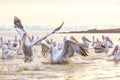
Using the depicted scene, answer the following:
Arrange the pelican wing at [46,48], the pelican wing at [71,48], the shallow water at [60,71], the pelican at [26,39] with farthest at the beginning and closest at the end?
the pelican wing at [46,48] → the pelican wing at [71,48] → the pelican at [26,39] → the shallow water at [60,71]

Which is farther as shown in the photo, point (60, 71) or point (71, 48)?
point (71, 48)

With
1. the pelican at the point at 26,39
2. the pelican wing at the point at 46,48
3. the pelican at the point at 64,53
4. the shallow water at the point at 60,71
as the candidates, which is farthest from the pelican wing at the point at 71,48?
the pelican at the point at 26,39

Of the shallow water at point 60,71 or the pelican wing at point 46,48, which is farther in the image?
the pelican wing at point 46,48

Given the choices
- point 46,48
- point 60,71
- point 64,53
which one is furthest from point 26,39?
point 60,71

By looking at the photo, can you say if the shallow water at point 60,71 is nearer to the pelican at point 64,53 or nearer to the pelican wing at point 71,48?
the pelican at point 64,53

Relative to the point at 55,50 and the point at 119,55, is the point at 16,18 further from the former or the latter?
the point at 119,55

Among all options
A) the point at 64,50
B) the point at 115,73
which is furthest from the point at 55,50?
the point at 115,73

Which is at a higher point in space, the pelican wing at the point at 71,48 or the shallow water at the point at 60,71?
the pelican wing at the point at 71,48

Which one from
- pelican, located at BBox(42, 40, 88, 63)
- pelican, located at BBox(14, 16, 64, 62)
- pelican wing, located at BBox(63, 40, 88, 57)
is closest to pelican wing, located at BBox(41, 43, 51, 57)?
pelican, located at BBox(42, 40, 88, 63)

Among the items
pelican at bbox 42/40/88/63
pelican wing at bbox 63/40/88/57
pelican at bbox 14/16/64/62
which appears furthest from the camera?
pelican at bbox 42/40/88/63

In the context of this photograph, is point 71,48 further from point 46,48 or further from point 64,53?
point 46,48

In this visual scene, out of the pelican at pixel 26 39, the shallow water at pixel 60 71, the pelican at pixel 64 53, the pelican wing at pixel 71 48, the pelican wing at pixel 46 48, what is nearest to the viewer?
the shallow water at pixel 60 71

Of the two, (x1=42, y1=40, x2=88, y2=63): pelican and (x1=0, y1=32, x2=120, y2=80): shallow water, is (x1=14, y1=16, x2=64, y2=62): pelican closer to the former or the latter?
(x1=0, y1=32, x2=120, y2=80): shallow water

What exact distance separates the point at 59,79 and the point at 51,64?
4.08 meters
